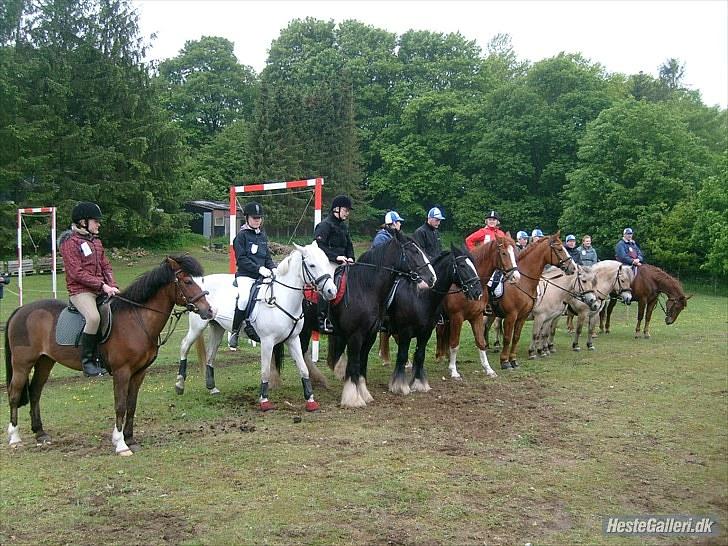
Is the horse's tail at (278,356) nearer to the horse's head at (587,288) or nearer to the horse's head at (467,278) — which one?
the horse's head at (467,278)

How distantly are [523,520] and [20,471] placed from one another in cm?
500

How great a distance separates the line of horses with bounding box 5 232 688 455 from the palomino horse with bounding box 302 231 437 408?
15 millimetres

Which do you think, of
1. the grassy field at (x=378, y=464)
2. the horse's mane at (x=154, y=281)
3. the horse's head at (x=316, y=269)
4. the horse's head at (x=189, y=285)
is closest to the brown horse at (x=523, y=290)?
the grassy field at (x=378, y=464)

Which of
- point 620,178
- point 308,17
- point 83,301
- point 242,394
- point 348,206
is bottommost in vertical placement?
point 242,394

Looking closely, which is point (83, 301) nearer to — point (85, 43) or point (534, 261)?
point (534, 261)

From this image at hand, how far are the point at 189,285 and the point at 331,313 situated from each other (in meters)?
2.65

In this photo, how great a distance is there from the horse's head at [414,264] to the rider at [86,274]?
13.5 feet

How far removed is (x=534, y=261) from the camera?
12.6 m

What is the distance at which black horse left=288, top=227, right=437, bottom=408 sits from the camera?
29.8 ft

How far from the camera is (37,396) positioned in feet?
25.1

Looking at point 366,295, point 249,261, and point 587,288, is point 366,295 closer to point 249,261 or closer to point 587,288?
point 249,261

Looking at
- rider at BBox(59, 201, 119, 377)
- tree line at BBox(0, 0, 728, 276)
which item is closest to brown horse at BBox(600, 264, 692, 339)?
rider at BBox(59, 201, 119, 377)

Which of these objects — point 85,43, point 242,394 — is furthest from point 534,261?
point 85,43

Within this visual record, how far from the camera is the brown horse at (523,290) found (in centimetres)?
1223
